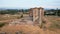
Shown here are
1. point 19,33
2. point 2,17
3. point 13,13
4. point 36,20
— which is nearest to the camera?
point 19,33

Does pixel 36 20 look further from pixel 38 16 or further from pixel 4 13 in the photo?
pixel 4 13

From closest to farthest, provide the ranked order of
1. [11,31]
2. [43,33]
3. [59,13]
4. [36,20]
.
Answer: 1. [11,31]
2. [43,33]
3. [36,20]
4. [59,13]

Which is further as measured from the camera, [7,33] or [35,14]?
[35,14]

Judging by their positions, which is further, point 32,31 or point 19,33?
point 32,31

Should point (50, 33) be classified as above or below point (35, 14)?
below

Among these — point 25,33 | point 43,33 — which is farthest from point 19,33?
point 43,33

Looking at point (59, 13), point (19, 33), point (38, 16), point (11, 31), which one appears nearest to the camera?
point (19, 33)

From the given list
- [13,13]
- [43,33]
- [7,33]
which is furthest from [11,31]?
[13,13]

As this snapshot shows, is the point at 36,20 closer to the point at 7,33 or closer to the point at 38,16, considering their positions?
the point at 38,16

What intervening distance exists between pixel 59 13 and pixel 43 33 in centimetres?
565

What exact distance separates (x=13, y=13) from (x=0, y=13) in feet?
5.11

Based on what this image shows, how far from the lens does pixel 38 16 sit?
4.89m

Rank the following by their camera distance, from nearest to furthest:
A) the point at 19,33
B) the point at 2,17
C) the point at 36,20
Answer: the point at 19,33, the point at 36,20, the point at 2,17

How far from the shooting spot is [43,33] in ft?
11.6
